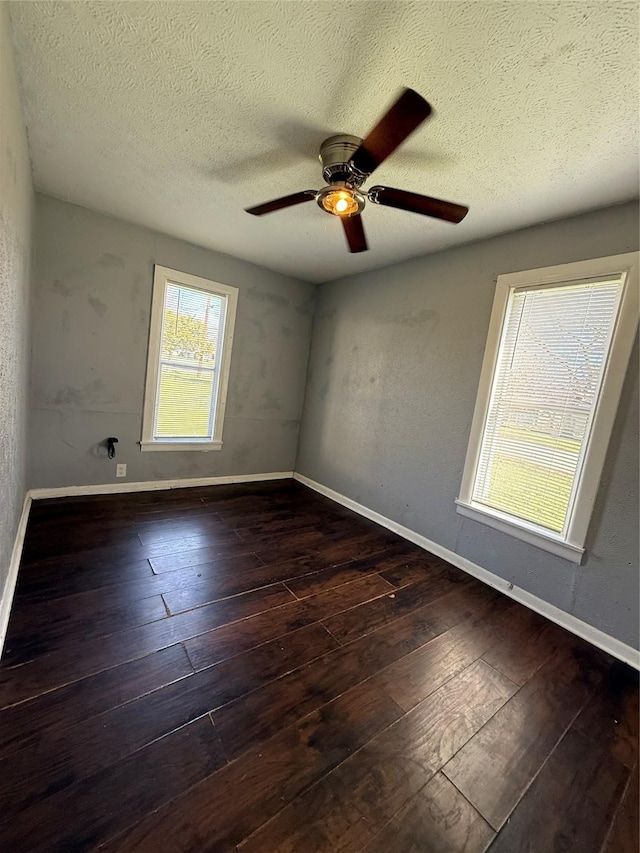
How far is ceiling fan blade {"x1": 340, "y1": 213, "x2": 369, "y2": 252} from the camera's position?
1944 millimetres

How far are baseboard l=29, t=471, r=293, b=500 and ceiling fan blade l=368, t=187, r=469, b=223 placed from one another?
10.3 ft

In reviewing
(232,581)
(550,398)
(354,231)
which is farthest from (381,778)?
(354,231)

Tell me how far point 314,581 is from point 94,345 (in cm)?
271

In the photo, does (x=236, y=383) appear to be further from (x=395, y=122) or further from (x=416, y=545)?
(x=395, y=122)

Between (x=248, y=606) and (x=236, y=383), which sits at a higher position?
(x=236, y=383)

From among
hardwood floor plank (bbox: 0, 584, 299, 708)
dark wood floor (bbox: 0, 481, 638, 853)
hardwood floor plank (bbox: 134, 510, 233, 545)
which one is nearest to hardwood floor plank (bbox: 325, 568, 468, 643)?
dark wood floor (bbox: 0, 481, 638, 853)

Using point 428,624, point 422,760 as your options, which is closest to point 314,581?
point 428,624

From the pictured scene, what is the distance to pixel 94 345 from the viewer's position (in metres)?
2.96

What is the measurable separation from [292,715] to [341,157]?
2458mm

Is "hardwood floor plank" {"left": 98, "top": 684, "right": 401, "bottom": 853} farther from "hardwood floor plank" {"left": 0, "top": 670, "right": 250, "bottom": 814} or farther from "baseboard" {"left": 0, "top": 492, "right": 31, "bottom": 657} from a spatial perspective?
"baseboard" {"left": 0, "top": 492, "right": 31, "bottom": 657}

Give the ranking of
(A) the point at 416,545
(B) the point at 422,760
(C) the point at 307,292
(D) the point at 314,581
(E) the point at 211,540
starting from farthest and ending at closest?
(C) the point at 307,292
(A) the point at 416,545
(E) the point at 211,540
(D) the point at 314,581
(B) the point at 422,760

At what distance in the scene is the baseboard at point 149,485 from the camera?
2.96 m

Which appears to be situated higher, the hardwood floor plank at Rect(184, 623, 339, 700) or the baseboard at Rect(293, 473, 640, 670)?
the baseboard at Rect(293, 473, 640, 670)

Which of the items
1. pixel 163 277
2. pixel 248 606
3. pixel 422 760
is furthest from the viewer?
pixel 163 277
